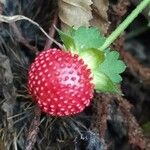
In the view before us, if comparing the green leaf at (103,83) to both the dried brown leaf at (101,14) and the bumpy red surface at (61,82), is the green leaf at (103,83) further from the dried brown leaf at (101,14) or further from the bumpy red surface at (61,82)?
the dried brown leaf at (101,14)

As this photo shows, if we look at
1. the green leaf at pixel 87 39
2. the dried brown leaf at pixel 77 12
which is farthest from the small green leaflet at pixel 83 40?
the dried brown leaf at pixel 77 12

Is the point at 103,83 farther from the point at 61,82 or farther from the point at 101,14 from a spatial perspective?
the point at 101,14

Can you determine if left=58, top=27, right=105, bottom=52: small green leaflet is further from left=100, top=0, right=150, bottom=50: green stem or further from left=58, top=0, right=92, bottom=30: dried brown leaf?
Answer: left=58, top=0, right=92, bottom=30: dried brown leaf

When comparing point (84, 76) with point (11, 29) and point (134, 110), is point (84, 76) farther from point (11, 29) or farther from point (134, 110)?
point (134, 110)

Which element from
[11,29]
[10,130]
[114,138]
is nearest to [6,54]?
[11,29]

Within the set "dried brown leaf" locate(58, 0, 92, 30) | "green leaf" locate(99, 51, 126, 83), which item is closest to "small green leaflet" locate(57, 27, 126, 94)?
"green leaf" locate(99, 51, 126, 83)
